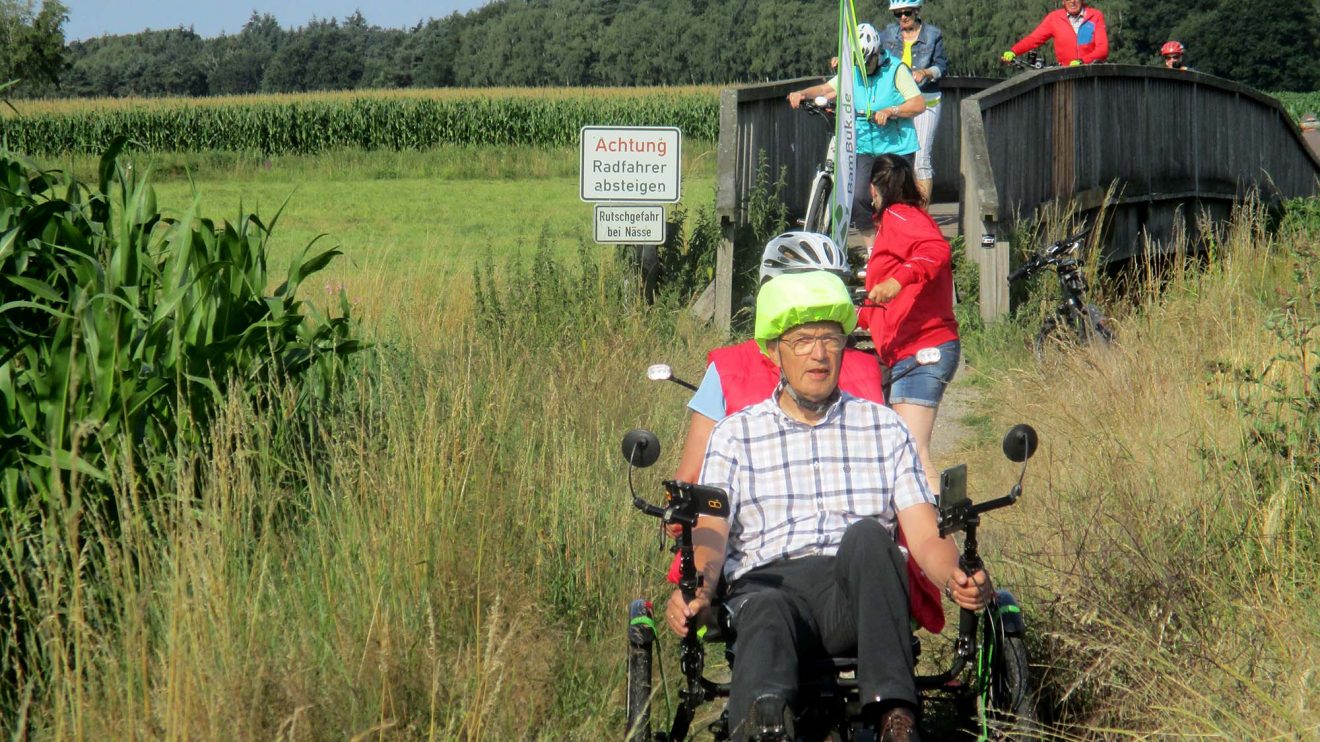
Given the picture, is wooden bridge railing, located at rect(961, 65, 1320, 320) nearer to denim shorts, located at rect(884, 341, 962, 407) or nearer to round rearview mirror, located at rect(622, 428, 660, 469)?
denim shorts, located at rect(884, 341, 962, 407)

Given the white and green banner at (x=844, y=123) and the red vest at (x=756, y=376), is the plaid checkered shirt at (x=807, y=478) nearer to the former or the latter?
the red vest at (x=756, y=376)

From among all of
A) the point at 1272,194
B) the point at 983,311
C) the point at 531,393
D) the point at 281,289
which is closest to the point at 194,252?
the point at 281,289

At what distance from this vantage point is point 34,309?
528 centimetres

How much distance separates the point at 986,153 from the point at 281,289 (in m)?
6.42

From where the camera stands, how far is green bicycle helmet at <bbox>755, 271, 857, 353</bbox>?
4172 mm

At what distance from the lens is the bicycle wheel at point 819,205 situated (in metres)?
10.7

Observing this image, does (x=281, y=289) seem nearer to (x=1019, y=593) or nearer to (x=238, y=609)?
(x=238, y=609)

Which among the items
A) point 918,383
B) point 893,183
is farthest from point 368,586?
point 893,183

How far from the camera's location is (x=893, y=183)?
6215 mm

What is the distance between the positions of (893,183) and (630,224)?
3.73 m

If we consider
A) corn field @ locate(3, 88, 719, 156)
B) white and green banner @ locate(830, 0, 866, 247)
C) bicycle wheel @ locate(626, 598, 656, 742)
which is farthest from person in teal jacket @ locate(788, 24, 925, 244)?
corn field @ locate(3, 88, 719, 156)

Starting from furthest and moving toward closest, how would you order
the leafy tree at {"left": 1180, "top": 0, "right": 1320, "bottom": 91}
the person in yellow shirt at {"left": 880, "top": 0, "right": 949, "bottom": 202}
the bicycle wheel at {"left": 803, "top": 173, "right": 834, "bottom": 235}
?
the leafy tree at {"left": 1180, "top": 0, "right": 1320, "bottom": 91} → the person in yellow shirt at {"left": 880, "top": 0, "right": 949, "bottom": 202} → the bicycle wheel at {"left": 803, "top": 173, "right": 834, "bottom": 235}

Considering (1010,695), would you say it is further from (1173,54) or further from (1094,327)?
(1173,54)

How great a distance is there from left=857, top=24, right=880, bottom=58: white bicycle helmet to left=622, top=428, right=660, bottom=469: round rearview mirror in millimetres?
6275
